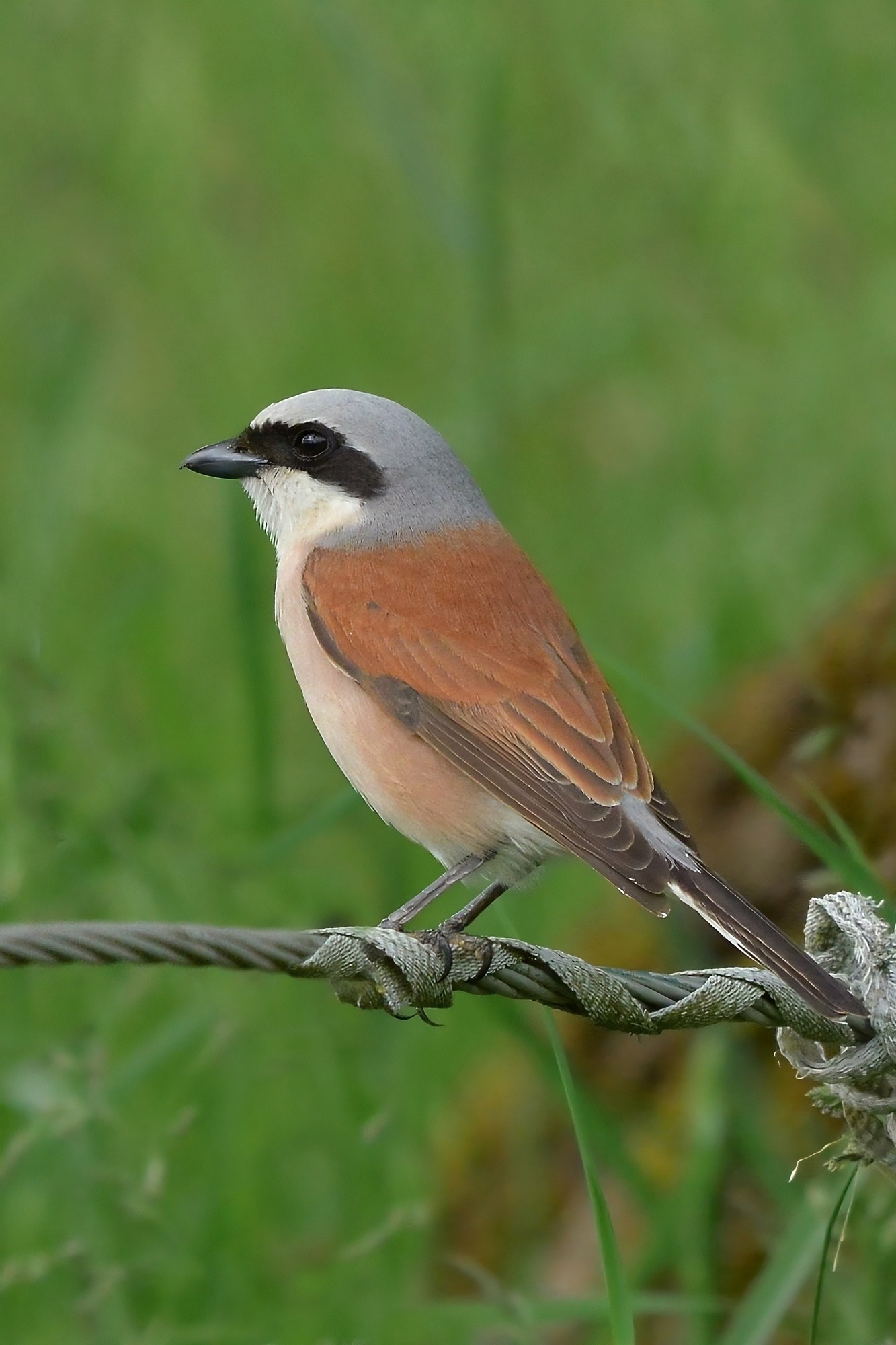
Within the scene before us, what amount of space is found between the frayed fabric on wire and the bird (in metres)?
0.28

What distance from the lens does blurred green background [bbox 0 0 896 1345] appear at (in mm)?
3777

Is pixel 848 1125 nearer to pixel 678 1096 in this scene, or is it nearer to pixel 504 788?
pixel 504 788

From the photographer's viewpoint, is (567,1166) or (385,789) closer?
(385,789)

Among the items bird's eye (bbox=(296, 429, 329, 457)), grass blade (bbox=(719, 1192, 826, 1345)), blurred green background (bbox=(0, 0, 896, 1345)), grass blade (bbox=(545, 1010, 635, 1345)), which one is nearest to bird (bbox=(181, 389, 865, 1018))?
bird's eye (bbox=(296, 429, 329, 457))

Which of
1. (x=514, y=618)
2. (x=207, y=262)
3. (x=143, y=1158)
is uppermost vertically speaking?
(x=207, y=262)

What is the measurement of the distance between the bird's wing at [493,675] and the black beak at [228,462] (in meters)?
0.30

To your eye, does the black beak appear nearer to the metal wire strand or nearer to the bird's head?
the bird's head

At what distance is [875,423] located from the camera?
6395mm

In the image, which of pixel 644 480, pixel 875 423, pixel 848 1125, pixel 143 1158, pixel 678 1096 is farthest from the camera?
pixel 644 480

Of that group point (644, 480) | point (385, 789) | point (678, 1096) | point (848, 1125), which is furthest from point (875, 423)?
point (848, 1125)

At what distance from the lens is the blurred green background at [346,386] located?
12.4ft

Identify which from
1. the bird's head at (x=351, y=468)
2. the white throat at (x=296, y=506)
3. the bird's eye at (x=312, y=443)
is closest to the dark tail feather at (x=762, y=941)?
the bird's head at (x=351, y=468)

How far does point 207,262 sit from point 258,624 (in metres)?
4.95

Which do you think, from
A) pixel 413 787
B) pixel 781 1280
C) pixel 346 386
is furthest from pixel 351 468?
pixel 346 386
